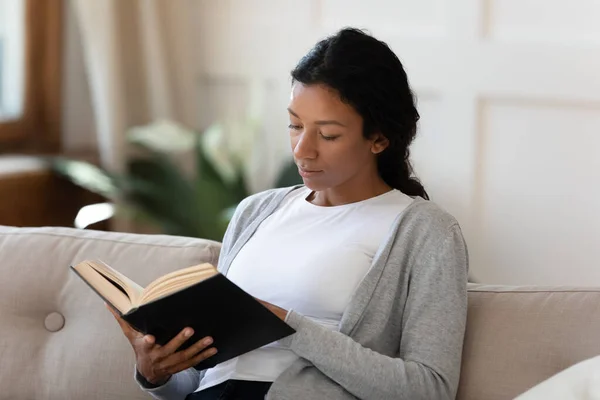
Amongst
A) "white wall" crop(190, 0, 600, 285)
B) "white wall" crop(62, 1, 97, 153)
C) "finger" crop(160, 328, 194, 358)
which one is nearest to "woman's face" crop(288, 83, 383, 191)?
"finger" crop(160, 328, 194, 358)

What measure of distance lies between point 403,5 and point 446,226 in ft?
4.93

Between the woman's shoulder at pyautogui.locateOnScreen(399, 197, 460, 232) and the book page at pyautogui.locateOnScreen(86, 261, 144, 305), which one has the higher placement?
the woman's shoulder at pyautogui.locateOnScreen(399, 197, 460, 232)

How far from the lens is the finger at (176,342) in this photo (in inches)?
55.1

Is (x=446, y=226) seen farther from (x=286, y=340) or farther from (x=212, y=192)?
(x=212, y=192)

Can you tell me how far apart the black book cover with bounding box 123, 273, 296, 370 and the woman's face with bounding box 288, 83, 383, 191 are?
0.28 metres

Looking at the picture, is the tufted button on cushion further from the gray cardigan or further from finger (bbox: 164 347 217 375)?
the gray cardigan

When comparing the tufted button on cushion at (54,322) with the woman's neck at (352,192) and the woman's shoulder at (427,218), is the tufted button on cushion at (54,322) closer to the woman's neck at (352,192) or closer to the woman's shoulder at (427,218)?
the woman's neck at (352,192)

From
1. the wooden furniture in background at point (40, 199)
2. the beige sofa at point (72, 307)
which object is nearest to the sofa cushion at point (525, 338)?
the beige sofa at point (72, 307)

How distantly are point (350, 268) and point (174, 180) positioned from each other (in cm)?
184

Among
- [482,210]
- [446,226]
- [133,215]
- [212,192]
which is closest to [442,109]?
[482,210]

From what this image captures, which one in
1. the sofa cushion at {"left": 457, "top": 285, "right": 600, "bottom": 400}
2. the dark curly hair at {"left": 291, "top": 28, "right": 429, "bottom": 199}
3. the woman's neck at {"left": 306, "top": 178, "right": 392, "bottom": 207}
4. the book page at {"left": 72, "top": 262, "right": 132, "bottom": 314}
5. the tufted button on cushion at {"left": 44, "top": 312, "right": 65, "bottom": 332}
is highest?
the dark curly hair at {"left": 291, "top": 28, "right": 429, "bottom": 199}

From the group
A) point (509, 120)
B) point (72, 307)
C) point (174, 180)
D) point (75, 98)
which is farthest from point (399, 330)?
point (75, 98)

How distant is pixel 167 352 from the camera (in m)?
1.45

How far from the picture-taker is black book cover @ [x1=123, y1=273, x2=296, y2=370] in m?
1.30
